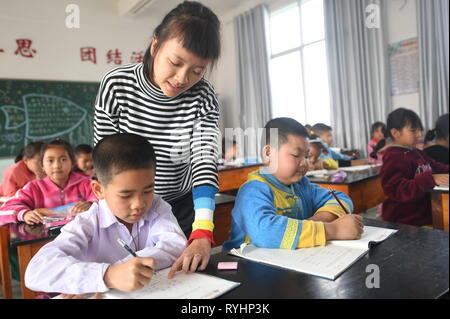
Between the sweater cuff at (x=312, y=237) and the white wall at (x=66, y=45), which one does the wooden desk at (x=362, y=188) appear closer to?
the sweater cuff at (x=312, y=237)

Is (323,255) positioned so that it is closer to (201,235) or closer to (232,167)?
(201,235)

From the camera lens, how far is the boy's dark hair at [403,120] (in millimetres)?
781

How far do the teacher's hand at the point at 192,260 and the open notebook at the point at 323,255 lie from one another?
0.27 feet

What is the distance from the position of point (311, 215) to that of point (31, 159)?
7.49 ft

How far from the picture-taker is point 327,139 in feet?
9.88

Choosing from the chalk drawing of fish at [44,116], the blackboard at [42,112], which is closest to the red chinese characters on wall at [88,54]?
the blackboard at [42,112]

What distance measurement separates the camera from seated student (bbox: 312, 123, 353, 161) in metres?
2.72

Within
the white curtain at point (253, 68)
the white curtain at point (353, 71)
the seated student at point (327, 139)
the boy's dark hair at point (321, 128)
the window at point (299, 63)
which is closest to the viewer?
the white curtain at point (353, 71)

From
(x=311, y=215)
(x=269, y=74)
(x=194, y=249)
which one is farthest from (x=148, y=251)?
(x=269, y=74)

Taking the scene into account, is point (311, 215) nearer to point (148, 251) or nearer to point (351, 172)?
point (148, 251)

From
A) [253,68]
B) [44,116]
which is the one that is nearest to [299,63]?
[253,68]

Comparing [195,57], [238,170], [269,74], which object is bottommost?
[238,170]

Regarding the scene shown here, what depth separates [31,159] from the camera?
263 cm
